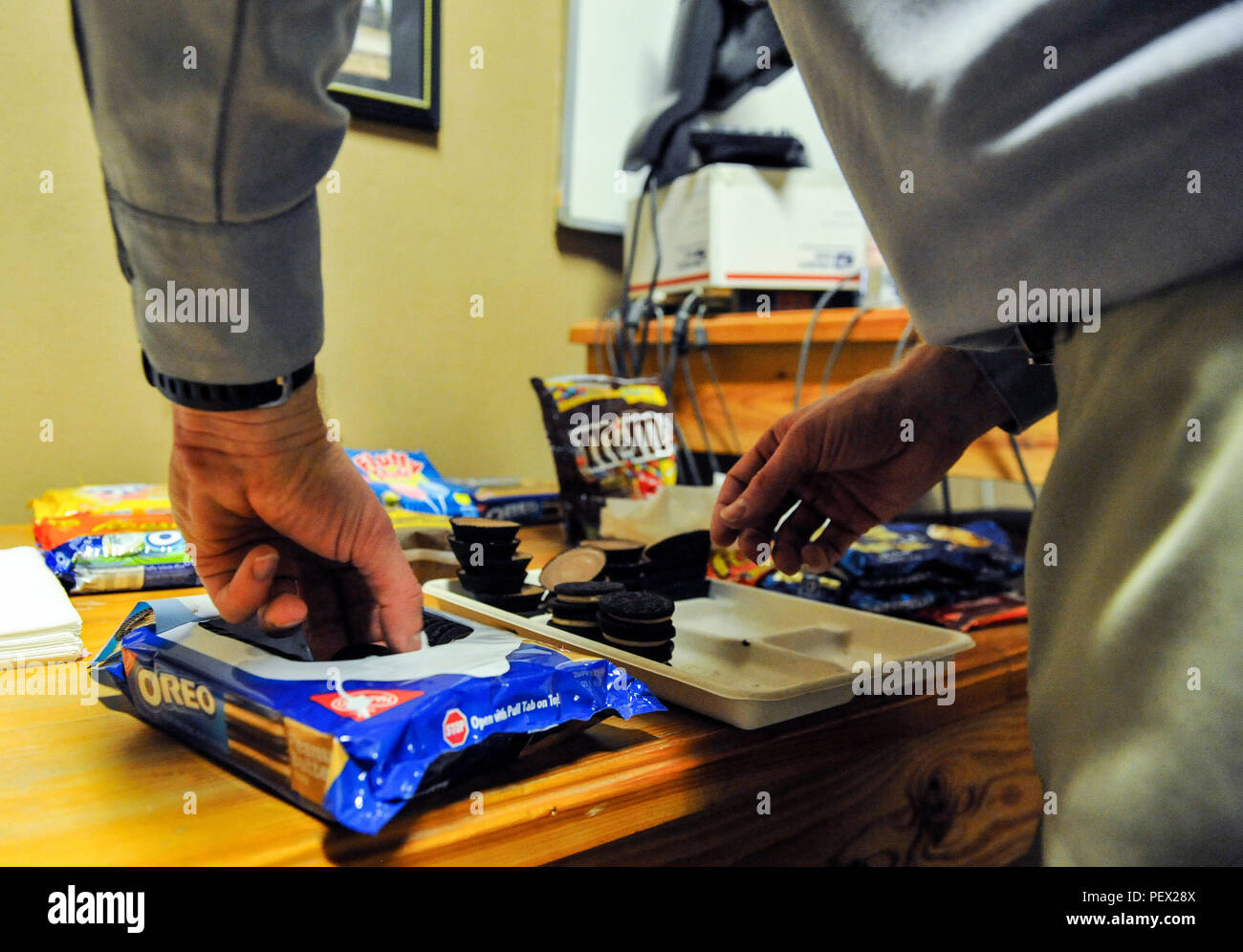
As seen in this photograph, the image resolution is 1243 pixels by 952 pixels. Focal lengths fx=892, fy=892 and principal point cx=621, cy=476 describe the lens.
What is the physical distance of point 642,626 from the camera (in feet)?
1.98

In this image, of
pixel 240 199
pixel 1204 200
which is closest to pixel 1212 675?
pixel 1204 200

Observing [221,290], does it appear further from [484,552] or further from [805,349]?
[805,349]

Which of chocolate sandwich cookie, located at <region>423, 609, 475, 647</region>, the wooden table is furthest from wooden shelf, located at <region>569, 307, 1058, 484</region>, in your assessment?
chocolate sandwich cookie, located at <region>423, 609, 475, 647</region>

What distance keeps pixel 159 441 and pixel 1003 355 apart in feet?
3.80

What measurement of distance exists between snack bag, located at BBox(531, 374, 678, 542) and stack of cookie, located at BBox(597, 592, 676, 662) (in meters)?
0.48

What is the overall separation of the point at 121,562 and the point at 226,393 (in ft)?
1.63

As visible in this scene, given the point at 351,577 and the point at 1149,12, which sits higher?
the point at 1149,12

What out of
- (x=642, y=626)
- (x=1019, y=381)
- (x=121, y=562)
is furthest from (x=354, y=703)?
(x=121, y=562)

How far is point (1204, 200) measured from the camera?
317 millimetres

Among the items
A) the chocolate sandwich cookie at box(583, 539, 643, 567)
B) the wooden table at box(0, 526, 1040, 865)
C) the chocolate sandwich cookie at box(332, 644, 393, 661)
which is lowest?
the wooden table at box(0, 526, 1040, 865)

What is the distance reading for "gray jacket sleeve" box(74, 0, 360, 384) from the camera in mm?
390

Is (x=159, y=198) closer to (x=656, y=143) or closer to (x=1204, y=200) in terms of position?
(x=1204, y=200)

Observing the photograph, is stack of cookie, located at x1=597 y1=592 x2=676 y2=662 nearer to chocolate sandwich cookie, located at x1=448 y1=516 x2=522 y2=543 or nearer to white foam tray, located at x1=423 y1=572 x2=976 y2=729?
white foam tray, located at x1=423 y1=572 x2=976 y2=729

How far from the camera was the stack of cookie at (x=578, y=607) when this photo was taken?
0.65m
